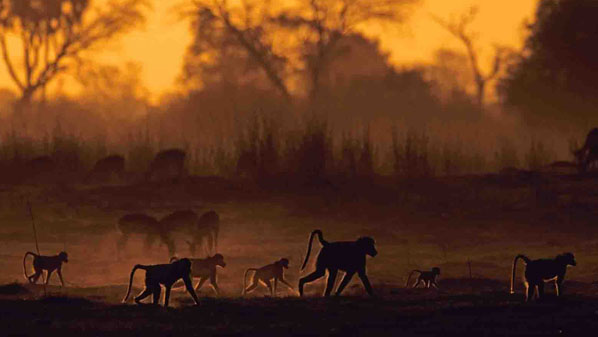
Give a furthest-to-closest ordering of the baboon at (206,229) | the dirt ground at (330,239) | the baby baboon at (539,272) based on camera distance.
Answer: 1. the baboon at (206,229)
2. the baby baboon at (539,272)
3. the dirt ground at (330,239)

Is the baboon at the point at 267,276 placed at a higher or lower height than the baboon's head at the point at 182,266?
lower

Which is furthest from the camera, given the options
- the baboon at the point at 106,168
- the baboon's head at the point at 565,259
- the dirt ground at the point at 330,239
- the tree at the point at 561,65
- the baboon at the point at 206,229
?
the tree at the point at 561,65

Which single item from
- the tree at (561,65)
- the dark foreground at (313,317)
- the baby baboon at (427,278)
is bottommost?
the dark foreground at (313,317)

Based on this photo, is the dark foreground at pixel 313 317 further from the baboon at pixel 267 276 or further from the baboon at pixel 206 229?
the baboon at pixel 206 229

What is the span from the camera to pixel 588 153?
2297cm

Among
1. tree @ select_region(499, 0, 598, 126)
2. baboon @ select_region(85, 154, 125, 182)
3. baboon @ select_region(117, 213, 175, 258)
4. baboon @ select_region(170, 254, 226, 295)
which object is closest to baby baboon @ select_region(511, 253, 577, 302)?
baboon @ select_region(170, 254, 226, 295)

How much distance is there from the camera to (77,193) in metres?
21.4

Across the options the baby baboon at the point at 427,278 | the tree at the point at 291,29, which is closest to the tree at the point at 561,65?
the tree at the point at 291,29

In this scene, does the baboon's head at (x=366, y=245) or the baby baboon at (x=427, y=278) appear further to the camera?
the baby baboon at (x=427, y=278)

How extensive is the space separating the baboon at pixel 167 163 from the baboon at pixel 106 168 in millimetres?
421

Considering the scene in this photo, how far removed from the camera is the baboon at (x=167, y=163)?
22.6m

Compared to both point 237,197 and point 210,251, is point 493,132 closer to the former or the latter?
point 237,197

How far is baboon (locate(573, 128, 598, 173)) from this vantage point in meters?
22.7

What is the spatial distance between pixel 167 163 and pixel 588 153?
19.8 ft
